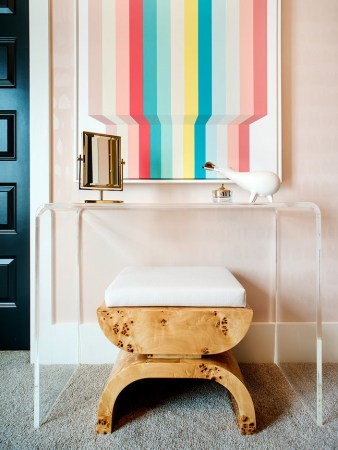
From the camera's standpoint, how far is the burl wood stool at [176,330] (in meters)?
1.00

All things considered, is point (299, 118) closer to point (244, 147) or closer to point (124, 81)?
point (244, 147)

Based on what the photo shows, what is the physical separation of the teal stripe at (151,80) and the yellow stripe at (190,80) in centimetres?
13

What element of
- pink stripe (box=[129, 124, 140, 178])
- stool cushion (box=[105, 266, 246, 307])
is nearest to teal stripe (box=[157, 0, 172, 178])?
pink stripe (box=[129, 124, 140, 178])

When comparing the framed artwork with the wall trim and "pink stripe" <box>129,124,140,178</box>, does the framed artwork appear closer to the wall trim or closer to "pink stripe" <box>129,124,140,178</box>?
"pink stripe" <box>129,124,140,178</box>

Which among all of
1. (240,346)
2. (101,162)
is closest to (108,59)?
(101,162)

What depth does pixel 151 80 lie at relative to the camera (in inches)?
57.4

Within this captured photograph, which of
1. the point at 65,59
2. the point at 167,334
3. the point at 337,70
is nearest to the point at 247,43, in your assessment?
the point at 337,70

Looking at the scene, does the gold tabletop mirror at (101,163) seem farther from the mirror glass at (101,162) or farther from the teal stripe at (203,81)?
the teal stripe at (203,81)

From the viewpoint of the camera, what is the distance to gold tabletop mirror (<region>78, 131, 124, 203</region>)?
4.35 feet

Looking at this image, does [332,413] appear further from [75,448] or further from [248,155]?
[248,155]

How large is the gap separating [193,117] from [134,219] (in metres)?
0.54

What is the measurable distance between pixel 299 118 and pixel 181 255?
85 cm

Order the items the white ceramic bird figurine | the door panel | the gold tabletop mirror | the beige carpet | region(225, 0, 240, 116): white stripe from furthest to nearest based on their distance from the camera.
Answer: the door panel → region(225, 0, 240, 116): white stripe → the gold tabletop mirror → the white ceramic bird figurine → the beige carpet

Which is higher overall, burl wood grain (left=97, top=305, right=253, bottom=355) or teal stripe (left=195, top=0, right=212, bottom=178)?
teal stripe (left=195, top=0, right=212, bottom=178)
